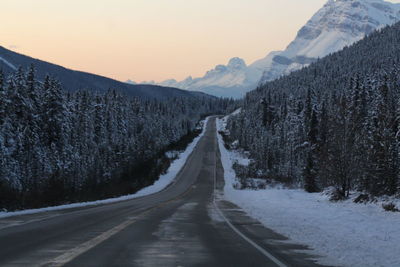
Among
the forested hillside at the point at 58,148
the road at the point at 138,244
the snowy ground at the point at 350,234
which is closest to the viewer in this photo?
the road at the point at 138,244

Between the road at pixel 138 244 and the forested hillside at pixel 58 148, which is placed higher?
the forested hillside at pixel 58 148

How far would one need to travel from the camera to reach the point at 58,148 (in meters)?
56.3

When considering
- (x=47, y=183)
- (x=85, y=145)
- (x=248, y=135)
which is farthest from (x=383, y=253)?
(x=248, y=135)

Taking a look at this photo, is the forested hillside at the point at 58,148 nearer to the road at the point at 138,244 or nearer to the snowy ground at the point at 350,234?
the road at the point at 138,244

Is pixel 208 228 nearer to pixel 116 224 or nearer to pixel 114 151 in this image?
pixel 116 224

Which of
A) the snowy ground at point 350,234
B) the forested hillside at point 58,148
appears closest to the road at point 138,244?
Answer: the snowy ground at point 350,234

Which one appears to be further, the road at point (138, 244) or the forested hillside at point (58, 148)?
the forested hillside at point (58, 148)

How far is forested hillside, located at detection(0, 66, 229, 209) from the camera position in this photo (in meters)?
25.0

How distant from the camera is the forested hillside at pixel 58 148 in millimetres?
24984

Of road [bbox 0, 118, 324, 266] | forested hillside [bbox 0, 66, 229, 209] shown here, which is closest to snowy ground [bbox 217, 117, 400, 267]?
road [bbox 0, 118, 324, 266]

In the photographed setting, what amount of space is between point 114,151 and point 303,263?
82817mm

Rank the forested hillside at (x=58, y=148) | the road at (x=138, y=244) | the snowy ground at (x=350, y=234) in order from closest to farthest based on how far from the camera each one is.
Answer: the road at (x=138, y=244) → the snowy ground at (x=350, y=234) → the forested hillside at (x=58, y=148)

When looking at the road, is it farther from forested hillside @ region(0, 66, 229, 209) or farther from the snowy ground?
forested hillside @ region(0, 66, 229, 209)

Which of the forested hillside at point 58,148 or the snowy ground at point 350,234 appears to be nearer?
the snowy ground at point 350,234
